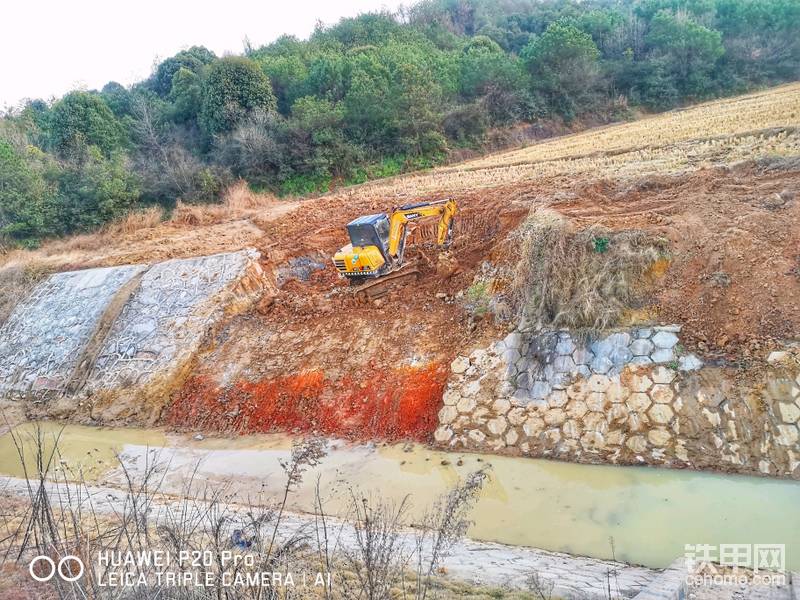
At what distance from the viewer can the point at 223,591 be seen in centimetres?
363

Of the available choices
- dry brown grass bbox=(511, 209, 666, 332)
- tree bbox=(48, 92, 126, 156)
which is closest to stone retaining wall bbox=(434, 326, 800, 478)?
dry brown grass bbox=(511, 209, 666, 332)

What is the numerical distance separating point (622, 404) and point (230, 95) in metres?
25.2

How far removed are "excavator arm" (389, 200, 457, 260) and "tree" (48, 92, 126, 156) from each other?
2133 centimetres

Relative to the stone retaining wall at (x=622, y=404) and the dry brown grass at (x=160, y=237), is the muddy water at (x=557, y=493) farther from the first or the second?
the dry brown grass at (x=160, y=237)

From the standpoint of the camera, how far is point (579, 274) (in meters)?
9.74

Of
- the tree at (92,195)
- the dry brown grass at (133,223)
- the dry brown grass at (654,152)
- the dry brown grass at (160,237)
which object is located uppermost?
the tree at (92,195)

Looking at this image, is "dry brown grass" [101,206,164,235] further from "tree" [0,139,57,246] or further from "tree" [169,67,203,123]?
"tree" [169,67,203,123]

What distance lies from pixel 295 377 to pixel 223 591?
25.1 feet

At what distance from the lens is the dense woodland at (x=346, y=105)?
22.8m

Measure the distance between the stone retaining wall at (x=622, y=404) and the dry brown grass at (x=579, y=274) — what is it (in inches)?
17.1

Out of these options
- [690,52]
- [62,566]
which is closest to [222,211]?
[62,566]

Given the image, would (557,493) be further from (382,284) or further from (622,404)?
(382,284)

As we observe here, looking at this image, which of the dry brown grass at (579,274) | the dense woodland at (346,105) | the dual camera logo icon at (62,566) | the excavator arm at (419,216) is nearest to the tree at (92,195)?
the dense woodland at (346,105)

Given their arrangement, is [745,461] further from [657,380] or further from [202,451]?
[202,451]
